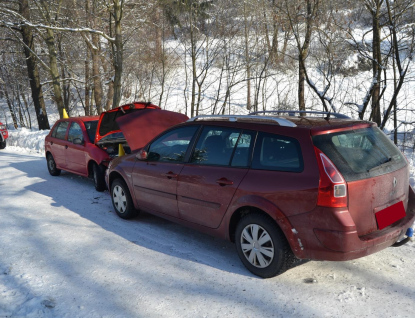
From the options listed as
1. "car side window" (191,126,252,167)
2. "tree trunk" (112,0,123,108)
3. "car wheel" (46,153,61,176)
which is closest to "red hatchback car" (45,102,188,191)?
"car wheel" (46,153,61,176)

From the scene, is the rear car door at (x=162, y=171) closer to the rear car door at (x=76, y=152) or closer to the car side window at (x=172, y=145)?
the car side window at (x=172, y=145)

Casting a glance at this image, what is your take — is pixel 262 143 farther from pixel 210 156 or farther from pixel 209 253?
pixel 209 253

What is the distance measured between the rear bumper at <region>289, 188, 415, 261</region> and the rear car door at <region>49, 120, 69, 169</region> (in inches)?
266

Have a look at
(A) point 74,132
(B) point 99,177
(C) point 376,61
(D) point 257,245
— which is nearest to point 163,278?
(D) point 257,245

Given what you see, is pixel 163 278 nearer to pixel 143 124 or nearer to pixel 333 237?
pixel 333 237

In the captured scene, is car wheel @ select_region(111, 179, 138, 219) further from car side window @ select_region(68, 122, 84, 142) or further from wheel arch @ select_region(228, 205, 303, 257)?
car side window @ select_region(68, 122, 84, 142)

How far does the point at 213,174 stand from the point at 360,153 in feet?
5.10

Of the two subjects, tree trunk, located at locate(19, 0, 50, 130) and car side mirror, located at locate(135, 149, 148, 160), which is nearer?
car side mirror, located at locate(135, 149, 148, 160)

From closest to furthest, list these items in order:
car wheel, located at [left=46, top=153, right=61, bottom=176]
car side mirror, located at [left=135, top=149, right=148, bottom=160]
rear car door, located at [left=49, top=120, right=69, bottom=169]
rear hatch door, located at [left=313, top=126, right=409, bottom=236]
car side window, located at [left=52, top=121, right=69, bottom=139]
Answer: rear hatch door, located at [left=313, top=126, right=409, bottom=236] < car side mirror, located at [left=135, top=149, right=148, bottom=160] < rear car door, located at [left=49, top=120, right=69, bottom=169] < car side window, located at [left=52, top=121, right=69, bottom=139] < car wheel, located at [left=46, top=153, right=61, bottom=176]

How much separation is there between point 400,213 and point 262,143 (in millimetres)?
1544

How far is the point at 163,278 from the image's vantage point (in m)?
3.96

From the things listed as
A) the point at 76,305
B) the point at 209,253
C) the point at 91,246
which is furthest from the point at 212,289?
the point at 91,246

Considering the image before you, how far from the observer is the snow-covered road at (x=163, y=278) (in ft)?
11.1

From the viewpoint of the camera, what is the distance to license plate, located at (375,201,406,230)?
3.56 metres
